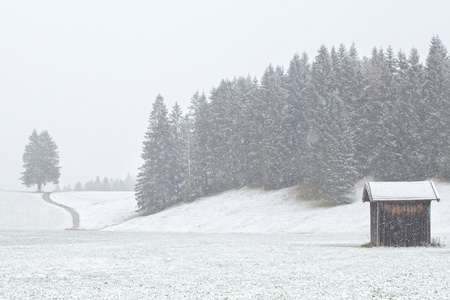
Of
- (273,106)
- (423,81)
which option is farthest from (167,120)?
(423,81)

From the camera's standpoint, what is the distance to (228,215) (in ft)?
205

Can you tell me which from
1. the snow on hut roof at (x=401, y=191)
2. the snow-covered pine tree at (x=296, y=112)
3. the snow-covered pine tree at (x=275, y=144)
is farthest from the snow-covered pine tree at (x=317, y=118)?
the snow on hut roof at (x=401, y=191)

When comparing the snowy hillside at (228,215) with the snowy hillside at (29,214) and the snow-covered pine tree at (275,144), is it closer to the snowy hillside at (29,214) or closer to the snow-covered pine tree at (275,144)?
the snowy hillside at (29,214)

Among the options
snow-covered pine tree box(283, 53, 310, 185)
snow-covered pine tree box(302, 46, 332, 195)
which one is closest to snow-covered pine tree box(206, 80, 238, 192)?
snow-covered pine tree box(283, 53, 310, 185)

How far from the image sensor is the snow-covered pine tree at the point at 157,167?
237 ft

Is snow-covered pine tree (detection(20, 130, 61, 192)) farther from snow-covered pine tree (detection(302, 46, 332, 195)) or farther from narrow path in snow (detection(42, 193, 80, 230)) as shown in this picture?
snow-covered pine tree (detection(302, 46, 332, 195))

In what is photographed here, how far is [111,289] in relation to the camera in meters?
15.3

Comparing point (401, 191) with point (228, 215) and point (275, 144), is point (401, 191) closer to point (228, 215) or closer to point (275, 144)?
point (228, 215)

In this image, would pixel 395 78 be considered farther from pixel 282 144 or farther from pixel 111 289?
pixel 111 289

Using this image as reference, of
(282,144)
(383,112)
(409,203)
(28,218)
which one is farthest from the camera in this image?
(28,218)

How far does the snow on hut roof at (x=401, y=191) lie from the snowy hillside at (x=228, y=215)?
35.9ft

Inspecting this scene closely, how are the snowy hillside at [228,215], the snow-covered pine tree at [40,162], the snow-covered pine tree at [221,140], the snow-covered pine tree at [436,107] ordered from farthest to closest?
the snow-covered pine tree at [40,162], the snow-covered pine tree at [221,140], the snow-covered pine tree at [436,107], the snowy hillside at [228,215]

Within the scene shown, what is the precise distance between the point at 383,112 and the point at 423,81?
243 inches

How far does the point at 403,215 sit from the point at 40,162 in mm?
95646
